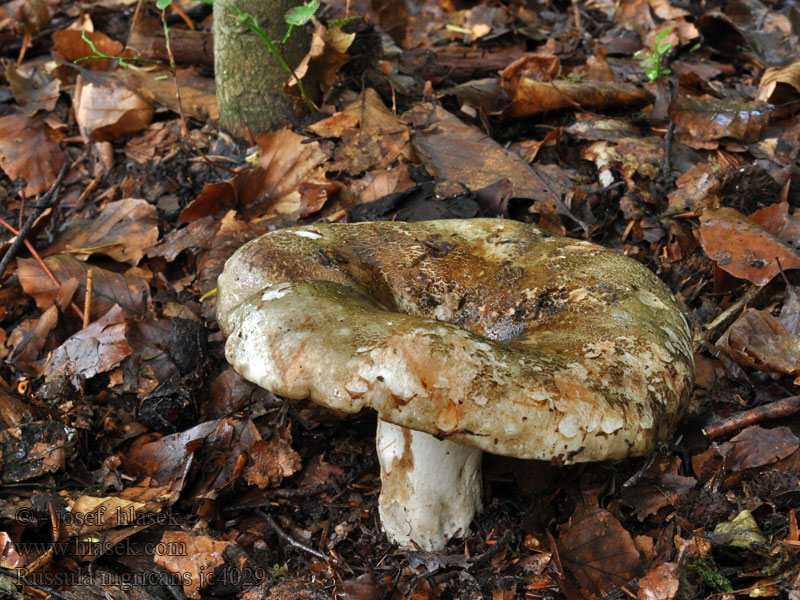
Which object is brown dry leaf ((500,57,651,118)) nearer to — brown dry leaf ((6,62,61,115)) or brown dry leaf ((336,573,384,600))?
brown dry leaf ((336,573,384,600))

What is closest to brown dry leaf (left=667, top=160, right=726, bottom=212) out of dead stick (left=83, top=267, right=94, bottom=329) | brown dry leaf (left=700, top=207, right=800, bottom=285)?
brown dry leaf (left=700, top=207, right=800, bottom=285)

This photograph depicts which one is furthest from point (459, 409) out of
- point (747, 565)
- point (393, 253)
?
point (747, 565)

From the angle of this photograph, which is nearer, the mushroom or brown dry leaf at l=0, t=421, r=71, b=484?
the mushroom

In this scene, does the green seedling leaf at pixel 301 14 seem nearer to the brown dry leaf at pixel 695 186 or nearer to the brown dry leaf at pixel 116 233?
the brown dry leaf at pixel 116 233

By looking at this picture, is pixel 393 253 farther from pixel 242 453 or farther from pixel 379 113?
pixel 379 113

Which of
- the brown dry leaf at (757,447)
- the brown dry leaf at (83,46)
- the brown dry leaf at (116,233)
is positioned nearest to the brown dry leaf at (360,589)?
the brown dry leaf at (757,447)

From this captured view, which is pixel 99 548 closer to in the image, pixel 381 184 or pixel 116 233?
A: pixel 116 233

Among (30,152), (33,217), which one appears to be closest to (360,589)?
(33,217)
